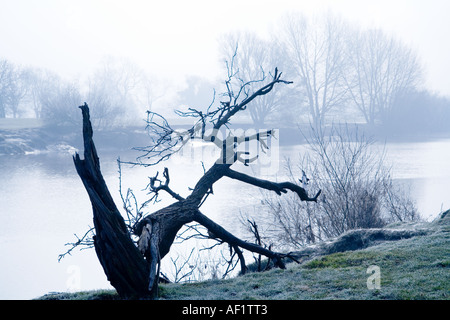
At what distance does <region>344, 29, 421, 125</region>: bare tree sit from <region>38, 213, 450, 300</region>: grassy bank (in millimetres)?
32569

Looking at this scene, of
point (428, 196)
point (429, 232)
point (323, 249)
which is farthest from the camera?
point (428, 196)

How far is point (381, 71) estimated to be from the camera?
122 ft

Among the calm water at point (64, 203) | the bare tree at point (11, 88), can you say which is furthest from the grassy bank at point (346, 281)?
the bare tree at point (11, 88)

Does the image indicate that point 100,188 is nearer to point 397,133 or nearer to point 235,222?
point 235,222

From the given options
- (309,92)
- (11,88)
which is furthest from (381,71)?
(11,88)

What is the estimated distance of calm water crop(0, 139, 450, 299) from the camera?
12106 millimetres

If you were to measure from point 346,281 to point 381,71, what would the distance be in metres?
35.9

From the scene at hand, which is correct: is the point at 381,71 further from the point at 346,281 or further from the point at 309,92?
the point at 346,281

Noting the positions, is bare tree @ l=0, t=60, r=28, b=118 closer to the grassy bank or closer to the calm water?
the calm water

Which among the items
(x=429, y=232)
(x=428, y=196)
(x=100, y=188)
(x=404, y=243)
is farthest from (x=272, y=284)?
(x=428, y=196)

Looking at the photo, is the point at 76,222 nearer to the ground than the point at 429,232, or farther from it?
nearer to the ground

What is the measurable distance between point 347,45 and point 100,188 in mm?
34810

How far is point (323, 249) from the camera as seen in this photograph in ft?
21.7
